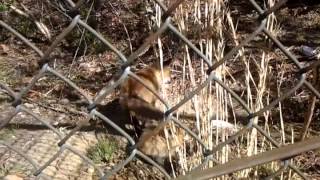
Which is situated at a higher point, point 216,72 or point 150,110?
point 216,72

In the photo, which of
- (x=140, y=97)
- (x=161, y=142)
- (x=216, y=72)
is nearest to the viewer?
(x=216, y=72)

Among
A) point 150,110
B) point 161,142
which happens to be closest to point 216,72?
Result: point 161,142

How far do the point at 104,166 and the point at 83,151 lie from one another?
0.64ft

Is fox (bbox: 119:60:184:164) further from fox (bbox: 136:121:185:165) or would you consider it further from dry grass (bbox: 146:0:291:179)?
dry grass (bbox: 146:0:291:179)

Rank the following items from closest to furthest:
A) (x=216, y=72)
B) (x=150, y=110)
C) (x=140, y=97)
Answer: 1. (x=216, y=72)
2. (x=150, y=110)
3. (x=140, y=97)

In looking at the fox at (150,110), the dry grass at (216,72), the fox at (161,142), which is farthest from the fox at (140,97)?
the dry grass at (216,72)

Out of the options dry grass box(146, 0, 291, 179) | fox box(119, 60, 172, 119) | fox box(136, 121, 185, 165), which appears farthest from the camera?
fox box(119, 60, 172, 119)

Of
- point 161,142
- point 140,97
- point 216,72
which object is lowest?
point 161,142

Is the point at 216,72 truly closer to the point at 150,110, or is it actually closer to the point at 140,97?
the point at 150,110

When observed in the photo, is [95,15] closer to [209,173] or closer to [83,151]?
[83,151]

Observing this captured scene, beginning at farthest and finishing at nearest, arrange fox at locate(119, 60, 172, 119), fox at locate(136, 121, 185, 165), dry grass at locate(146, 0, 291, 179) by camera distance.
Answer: fox at locate(119, 60, 172, 119)
fox at locate(136, 121, 185, 165)
dry grass at locate(146, 0, 291, 179)

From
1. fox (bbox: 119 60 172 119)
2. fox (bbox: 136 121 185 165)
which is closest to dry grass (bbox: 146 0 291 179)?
fox (bbox: 136 121 185 165)

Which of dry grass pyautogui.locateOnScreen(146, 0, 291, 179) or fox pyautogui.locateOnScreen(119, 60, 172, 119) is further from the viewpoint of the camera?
fox pyautogui.locateOnScreen(119, 60, 172, 119)

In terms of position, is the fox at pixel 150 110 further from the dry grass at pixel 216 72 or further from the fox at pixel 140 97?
the dry grass at pixel 216 72
